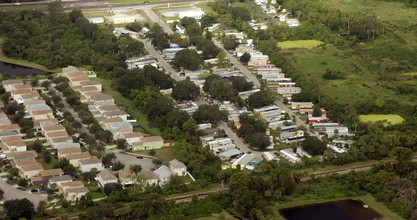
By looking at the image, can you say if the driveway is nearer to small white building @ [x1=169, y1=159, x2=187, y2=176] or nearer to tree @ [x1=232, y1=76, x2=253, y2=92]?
small white building @ [x1=169, y1=159, x2=187, y2=176]

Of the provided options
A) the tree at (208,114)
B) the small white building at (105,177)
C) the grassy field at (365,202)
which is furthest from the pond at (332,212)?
the tree at (208,114)

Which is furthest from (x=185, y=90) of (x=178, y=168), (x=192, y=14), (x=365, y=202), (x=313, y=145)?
(x=192, y=14)

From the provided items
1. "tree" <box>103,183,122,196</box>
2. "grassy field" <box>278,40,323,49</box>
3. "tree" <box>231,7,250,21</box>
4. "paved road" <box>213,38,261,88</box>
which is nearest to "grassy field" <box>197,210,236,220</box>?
"tree" <box>103,183,122,196</box>

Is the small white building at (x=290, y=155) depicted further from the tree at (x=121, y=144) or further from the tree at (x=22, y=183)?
the tree at (x=22, y=183)

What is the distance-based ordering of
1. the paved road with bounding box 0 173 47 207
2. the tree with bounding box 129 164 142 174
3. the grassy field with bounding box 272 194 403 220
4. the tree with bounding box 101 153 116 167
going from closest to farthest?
the grassy field with bounding box 272 194 403 220 → the paved road with bounding box 0 173 47 207 → the tree with bounding box 129 164 142 174 → the tree with bounding box 101 153 116 167

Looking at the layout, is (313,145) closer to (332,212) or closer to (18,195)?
(332,212)
